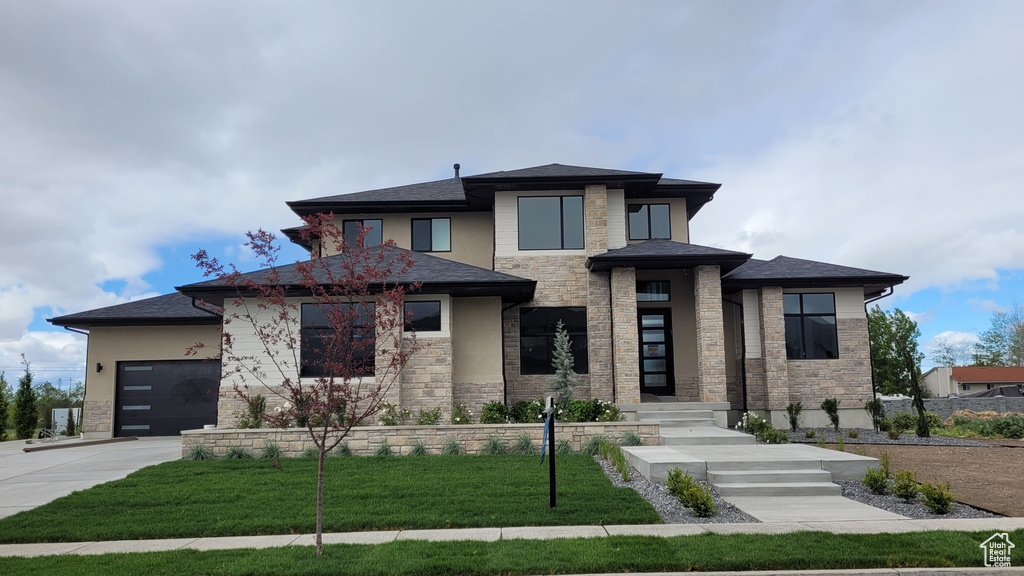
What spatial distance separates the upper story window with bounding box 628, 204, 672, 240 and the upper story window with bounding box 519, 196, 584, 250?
7.16 feet

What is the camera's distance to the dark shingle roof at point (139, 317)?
61.5 ft

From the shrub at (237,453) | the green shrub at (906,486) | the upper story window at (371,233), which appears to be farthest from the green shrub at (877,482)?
the upper story window at (371,233)

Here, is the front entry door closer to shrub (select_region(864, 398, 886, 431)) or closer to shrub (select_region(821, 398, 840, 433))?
shrub (select_region(821, 398, 840, 433))

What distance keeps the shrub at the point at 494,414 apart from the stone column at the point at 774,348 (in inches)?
288

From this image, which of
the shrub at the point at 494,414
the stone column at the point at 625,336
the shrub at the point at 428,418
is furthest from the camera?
the stone column at the point at 625,336

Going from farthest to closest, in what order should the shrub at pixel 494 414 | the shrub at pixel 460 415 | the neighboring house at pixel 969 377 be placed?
the neighboring house at pixel 969 377
the shrub at pixel 460 415
the shrub at pixel 494 414

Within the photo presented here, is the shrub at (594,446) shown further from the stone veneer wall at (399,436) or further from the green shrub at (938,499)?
the green shrub at (938,499)

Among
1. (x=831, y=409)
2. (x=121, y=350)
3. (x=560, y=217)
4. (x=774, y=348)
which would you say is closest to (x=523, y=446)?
(x=560, y=217)

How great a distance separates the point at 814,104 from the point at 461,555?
46.4ft

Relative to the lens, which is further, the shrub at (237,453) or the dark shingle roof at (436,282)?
the dark shingle roof at (436,282)

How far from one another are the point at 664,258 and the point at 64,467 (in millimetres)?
13631

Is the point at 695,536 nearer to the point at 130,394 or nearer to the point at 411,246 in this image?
the point at 411,246

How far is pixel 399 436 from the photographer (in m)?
13.1

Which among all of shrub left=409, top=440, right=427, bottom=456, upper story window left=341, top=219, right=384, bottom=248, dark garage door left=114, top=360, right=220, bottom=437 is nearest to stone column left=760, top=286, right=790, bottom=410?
shrub left=409, top=440, right=427, bottom=456
